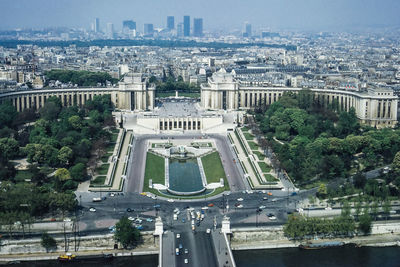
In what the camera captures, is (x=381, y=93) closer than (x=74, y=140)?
No

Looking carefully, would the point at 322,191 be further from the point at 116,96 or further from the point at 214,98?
the point at 116,96

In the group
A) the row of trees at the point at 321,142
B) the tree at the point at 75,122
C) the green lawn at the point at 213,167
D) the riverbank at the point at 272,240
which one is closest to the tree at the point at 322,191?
the row of trees at the point at 321,142

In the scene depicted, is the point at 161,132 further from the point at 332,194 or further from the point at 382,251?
the point at 382,251

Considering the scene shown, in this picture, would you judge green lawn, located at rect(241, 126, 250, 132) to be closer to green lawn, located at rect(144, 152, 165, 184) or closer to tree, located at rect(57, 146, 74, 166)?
green lawn, located at rect(144, 152, 165, 184)

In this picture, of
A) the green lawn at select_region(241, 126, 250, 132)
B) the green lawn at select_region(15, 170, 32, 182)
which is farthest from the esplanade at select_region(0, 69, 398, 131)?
the green lawn at select_region(15, 170, 32, 182)

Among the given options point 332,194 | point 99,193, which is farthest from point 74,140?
point 332,194

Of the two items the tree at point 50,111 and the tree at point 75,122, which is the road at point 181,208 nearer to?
the tree at point 75,122

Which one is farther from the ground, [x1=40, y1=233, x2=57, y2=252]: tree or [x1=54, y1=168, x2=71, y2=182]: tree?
[x1=54, y1=168, x2=71, y2=182]: tree
